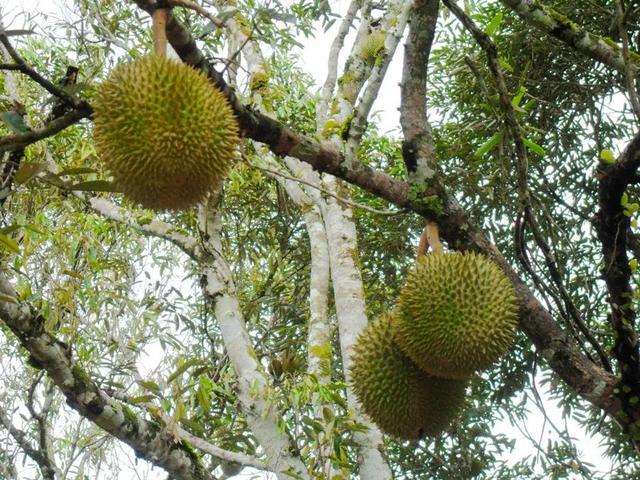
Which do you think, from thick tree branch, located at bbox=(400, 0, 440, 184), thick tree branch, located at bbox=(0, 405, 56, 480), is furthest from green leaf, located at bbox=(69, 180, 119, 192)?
thick tree branch, located at bbox=(0, 405, 56, 480)

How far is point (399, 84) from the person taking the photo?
1714mm

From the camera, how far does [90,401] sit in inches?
80.0

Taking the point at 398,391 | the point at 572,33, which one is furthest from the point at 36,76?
the point at 572,33

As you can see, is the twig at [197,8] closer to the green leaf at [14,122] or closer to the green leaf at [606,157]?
the green leaf at [14,122]

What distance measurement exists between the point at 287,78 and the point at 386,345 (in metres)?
3.67

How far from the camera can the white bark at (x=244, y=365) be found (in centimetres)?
261

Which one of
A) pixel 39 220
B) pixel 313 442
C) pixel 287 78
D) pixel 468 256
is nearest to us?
pixel 468 256

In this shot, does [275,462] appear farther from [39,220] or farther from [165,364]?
[165,364]

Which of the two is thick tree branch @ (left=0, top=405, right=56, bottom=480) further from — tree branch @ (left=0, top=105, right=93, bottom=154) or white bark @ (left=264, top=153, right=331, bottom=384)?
tree branch @ (left=0, top=105, right=93, bottom=154)

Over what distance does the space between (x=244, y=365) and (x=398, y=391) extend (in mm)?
1180

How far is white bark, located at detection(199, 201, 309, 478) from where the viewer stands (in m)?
2.61

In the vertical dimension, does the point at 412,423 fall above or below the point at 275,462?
below

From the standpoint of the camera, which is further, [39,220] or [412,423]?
[39,220]

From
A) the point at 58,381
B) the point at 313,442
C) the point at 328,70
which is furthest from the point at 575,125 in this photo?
the point at 58,381
